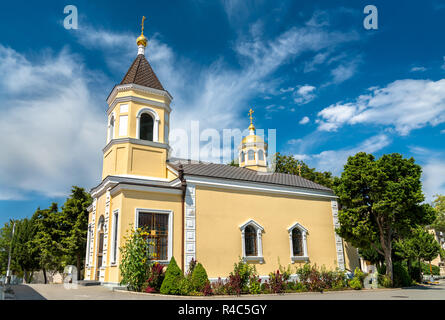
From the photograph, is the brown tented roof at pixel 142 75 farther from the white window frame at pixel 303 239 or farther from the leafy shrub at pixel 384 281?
the leafy shrub at pixel 384 281

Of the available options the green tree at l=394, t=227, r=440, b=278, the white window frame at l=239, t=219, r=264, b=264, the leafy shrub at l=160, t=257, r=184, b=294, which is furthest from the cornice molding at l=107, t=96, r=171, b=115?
the green tree at l=394, t=227, r=440, b=278

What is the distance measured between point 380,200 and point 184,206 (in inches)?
401

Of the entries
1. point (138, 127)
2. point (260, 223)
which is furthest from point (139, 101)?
point (260, 223)

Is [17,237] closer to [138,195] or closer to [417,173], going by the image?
[138,195]

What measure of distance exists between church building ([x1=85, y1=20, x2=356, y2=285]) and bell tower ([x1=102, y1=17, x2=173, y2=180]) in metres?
0.06

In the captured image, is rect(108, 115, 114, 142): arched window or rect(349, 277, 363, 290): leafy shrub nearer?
rect(349, 277, 363, 290): leafy shrub

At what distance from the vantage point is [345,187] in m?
18.3

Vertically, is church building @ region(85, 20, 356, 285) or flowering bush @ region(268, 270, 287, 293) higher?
church building @ region(85, 20, 356, 285)

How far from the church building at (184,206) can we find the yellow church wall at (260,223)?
0.05m

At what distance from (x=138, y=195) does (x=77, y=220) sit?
13.2 m

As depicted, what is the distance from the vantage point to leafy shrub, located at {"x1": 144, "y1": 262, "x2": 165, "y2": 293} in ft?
44.0

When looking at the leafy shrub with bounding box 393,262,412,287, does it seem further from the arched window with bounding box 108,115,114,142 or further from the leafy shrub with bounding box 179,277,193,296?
the arched window with bounding box 108,115,114,142

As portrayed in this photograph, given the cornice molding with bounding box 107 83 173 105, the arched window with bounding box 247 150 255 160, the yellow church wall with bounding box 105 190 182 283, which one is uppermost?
the cornice molding with bounding box 107 83 173 105
